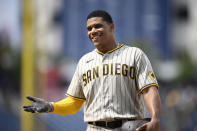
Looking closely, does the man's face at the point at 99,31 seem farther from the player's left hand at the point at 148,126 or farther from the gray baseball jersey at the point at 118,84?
the player's left hand at the point at 148,126

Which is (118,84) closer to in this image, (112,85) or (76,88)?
(112,85)

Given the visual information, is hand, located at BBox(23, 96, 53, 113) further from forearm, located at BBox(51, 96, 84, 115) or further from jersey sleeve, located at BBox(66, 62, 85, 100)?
jersey sleeve, located at BBox(66, 62, 85, 100)

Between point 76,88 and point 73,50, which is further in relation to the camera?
point 73,50

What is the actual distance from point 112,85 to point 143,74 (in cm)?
30

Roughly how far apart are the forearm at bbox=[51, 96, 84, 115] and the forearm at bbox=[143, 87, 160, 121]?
86cm

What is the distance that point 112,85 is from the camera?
3648 mm

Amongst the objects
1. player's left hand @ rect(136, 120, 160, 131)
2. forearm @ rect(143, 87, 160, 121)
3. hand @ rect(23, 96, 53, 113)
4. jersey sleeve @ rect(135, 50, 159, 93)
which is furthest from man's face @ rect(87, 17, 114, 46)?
player's left hand @ rect(136, 120, 160, 131)

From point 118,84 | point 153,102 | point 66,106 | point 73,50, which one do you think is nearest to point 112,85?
point 118,84

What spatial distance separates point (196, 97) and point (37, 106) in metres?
12.5

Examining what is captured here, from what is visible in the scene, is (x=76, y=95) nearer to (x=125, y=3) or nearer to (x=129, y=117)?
(x=129, y=117)

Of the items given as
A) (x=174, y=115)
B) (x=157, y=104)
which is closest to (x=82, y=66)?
(x=157, y=104)

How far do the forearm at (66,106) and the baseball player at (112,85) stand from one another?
0.06 metres


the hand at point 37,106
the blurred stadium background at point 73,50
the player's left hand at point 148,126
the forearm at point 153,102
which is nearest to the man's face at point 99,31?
the forearm at point 153,102

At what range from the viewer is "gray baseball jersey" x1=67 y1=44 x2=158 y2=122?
3.61 metres
